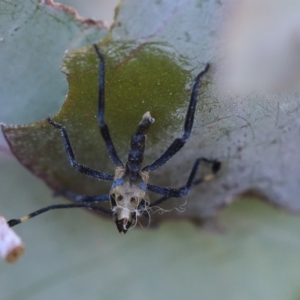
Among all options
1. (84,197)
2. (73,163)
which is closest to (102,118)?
(73,163)

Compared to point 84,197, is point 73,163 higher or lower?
higher

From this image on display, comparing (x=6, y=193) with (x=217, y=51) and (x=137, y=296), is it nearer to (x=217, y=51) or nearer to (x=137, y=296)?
(x=137, y=296)

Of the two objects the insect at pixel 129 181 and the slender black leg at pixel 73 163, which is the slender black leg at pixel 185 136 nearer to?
the insect at pixel 129 181

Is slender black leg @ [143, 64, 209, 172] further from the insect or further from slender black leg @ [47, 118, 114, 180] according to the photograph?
slender black leg @ [47, 118, 114, 180]

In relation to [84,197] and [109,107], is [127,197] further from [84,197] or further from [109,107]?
[109,107]

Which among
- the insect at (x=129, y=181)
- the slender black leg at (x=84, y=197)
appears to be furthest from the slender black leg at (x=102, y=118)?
the slender black leg at (x=84, y=197)

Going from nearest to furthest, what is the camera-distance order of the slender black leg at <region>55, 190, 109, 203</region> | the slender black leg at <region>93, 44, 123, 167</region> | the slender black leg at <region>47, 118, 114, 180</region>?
the slender black leg at <region>93, 44, 123, 167</region> < the slender black leg at <region>47, 118, 114, 180</region> < the slender black leg at <region>55, 190, 109, 203</region>

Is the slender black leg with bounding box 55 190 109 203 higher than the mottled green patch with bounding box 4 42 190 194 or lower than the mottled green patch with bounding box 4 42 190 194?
lower

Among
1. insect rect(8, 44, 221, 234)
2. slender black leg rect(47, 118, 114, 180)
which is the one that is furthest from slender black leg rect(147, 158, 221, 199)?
slender black leg rect(47, 118, 114, 180)
